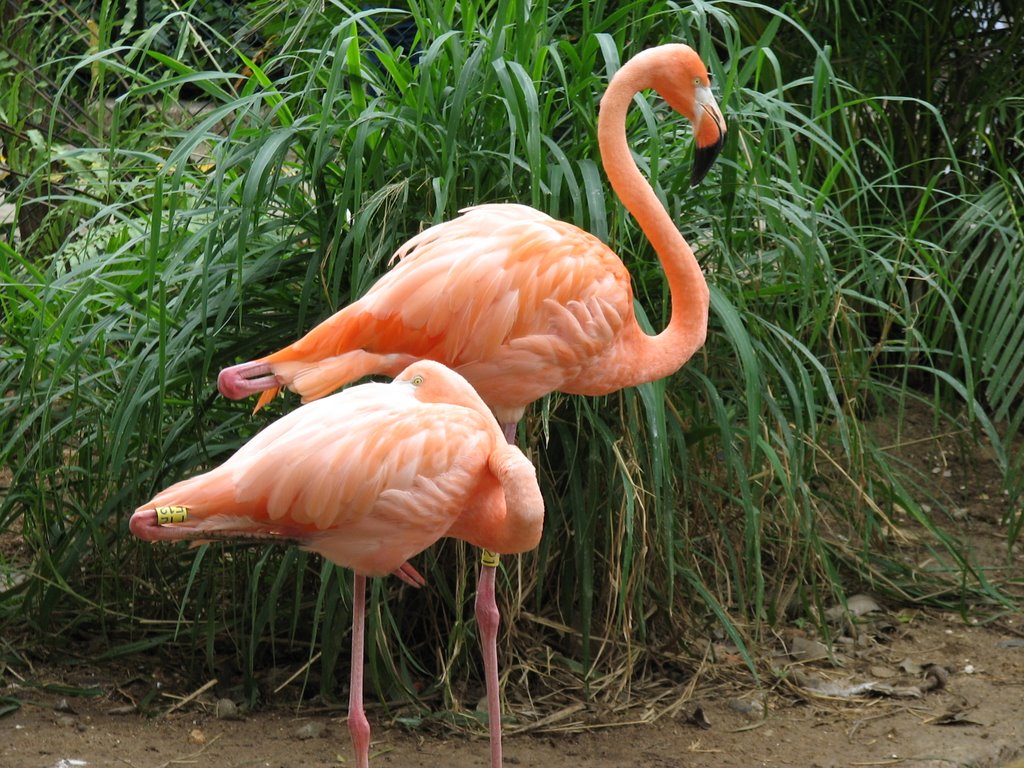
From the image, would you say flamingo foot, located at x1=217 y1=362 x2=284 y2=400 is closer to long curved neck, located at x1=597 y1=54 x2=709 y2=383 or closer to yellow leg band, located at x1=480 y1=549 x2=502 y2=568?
yellow leg band, located at x1=480 y1=549 x2=502 y2=568

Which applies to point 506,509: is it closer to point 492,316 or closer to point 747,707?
point 492,316

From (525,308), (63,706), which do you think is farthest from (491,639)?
(63,706)

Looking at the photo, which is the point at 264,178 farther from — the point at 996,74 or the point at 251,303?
the point at 996,74

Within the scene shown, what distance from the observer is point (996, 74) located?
5.00 meters

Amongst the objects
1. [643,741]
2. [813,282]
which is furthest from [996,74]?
[643,741]

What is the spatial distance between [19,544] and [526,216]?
7.16 feet

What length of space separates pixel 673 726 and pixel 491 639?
63 centimetres

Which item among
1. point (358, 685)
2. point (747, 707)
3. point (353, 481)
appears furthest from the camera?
point (747, 707)

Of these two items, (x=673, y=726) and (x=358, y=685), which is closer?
(x=358, y=685)

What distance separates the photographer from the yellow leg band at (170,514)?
2.52 m

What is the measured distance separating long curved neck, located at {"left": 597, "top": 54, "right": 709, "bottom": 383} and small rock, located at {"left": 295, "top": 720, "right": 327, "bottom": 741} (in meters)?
1.18

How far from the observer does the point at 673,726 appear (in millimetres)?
3457

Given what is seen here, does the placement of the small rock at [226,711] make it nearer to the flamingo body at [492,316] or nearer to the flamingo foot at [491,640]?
the flamingo foot at [491,640]

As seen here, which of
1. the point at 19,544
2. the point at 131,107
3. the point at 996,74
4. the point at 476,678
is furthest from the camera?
the point at 996,74
